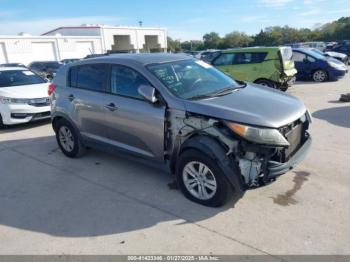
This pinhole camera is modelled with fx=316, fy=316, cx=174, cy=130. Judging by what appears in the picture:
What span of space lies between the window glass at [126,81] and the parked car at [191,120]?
0.01 meters


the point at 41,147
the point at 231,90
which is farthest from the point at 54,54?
the point at 231,90

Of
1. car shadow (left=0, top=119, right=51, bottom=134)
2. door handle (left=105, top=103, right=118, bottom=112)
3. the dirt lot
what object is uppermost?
door handle (left=105, top=103, right=118, bottom=112)

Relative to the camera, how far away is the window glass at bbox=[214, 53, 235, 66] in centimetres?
1127

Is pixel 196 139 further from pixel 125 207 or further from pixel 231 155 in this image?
pixel 125 207

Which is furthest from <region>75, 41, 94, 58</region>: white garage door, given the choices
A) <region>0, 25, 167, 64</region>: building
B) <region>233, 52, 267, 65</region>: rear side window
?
<region>233, 52, 267, 65</region>: rear side window

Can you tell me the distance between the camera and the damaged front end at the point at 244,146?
11.0 ft

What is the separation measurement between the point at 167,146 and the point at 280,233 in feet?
5.33

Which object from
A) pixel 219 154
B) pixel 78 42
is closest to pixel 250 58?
pixel 219 154

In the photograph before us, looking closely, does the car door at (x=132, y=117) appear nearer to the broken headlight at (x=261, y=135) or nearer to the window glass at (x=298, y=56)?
the broken headlight at (x=261, y=135)

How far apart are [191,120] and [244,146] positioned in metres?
0.69

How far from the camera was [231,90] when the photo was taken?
4324 mm

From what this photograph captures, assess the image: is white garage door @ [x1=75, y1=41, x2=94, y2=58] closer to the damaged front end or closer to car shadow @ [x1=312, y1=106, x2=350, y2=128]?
car shadow @ [x1=312, y1=106, x2=350, y2=128]

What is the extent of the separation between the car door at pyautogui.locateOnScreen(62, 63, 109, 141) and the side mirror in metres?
0.89

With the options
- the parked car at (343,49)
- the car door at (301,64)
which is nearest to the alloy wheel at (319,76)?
the car door at (301,64)
